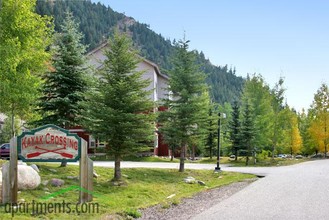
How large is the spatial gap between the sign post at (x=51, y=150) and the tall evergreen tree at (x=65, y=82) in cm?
682

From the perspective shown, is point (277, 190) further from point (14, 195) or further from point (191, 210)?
point (14, 195)

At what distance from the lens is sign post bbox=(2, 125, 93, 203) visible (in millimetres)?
11898

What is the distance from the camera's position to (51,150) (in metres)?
12.3

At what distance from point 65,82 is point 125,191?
7.17 meters

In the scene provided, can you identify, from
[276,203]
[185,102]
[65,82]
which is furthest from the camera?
[185,102]

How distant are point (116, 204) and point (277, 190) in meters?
7.90

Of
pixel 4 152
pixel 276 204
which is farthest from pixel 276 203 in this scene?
pixel 4 152

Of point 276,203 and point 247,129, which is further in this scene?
point 247,129

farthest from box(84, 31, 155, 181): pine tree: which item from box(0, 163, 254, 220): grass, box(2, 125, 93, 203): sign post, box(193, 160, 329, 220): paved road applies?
box(193, 160, 329, 220): paved road

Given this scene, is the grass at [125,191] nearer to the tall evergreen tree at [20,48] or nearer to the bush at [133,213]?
the bush at [133,213]

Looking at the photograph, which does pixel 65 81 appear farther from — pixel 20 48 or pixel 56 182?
pixel 56 182

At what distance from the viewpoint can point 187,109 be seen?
2478 centimetres

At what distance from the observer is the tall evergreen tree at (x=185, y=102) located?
25.0 metres

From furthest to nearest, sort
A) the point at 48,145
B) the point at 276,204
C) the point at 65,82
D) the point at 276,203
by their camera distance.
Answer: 1. the point at 65,82
2. the point at 276,203
3. the point at 276,204
4. the point at 48,145
